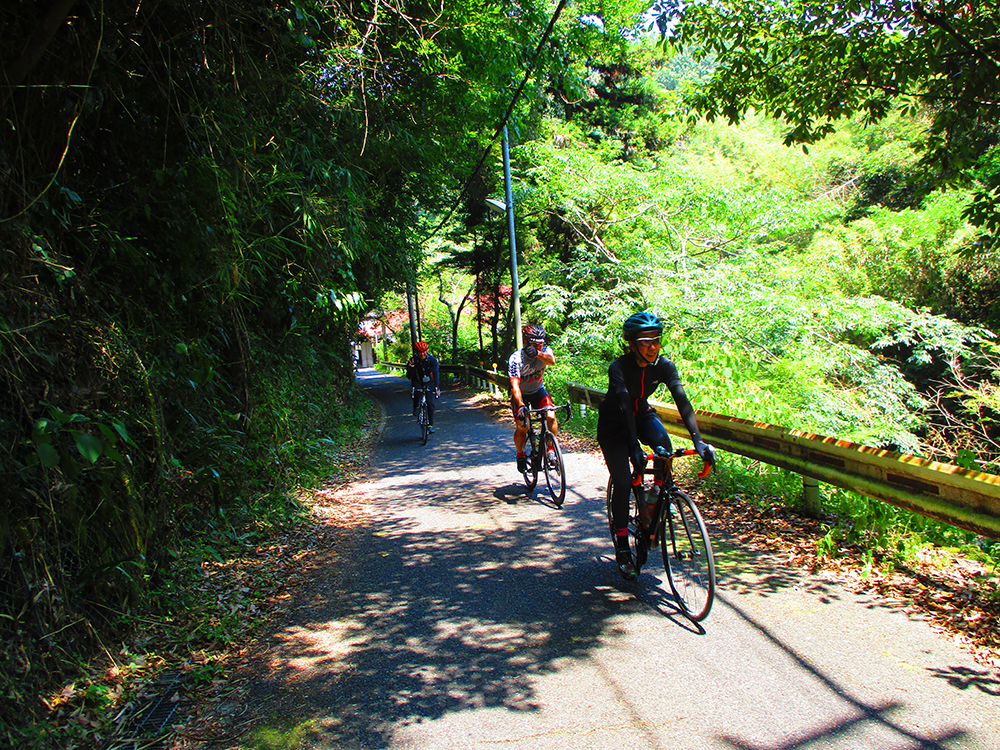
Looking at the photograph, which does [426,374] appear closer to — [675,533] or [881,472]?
[675,533]

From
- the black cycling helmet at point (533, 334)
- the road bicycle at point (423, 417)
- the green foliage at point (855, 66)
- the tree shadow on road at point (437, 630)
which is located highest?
the green foliage at point (855, 66)

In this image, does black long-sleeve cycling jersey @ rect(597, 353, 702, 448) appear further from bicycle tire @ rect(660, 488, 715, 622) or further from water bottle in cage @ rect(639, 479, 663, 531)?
bicycle tire @ rect(660, 488, 715, 622)

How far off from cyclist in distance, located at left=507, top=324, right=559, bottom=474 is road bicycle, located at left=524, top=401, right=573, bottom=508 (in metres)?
0.08

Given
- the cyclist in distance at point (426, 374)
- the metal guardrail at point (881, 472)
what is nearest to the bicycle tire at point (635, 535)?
the metal guardrail at point (881, 472)

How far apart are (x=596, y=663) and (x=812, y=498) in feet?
10.8

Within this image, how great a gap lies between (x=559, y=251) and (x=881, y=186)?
36.8 ft

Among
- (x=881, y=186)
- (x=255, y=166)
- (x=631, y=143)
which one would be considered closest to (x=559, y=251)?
(x=631, y=143)

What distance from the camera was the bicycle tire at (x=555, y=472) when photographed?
300 inches

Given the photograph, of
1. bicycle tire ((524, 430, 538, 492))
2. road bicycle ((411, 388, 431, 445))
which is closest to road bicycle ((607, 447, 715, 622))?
bicycle tire ((524, 430, 538, 492))

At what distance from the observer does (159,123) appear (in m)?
4.96

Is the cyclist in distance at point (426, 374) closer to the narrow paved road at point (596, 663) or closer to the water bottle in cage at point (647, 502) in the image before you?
the narrow paved road at point (596, 663)

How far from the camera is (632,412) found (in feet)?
16.0

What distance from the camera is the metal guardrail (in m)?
4.11

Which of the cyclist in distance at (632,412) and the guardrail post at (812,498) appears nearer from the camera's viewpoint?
the cyclist in distance at (632,412)
